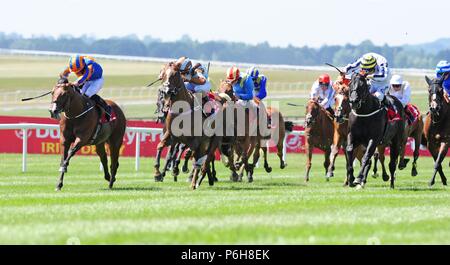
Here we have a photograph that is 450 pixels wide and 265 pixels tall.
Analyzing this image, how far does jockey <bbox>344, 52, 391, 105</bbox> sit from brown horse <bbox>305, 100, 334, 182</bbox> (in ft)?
13.3

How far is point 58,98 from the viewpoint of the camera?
1694 cm

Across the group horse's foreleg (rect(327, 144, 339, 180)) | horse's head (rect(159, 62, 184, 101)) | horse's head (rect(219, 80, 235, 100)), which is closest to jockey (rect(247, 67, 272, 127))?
horse's foreleg (rect(327, 144, 339, 180))

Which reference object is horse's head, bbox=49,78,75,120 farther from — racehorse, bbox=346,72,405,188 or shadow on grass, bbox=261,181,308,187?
racehorse, bbox=346,72,405,188

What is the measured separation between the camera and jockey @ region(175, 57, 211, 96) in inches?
710

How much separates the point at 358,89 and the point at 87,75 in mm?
4253

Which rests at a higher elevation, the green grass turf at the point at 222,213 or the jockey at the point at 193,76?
the jockey at the point at 193,76

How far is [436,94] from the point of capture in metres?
18.8

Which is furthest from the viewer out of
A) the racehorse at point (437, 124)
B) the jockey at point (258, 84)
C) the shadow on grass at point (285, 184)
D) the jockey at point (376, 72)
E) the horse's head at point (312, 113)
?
the jockey at point (258, 84)

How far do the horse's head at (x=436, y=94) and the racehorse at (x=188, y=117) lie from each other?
3627 millimetres

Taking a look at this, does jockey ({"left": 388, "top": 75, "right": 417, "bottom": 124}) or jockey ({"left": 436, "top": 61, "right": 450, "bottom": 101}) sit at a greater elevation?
jockey ({"left": 436, "top": 61, "right": 450, "bottom": 101})

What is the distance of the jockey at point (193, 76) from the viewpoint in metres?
18.0

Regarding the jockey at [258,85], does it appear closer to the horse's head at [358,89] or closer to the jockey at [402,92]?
the jockey at [402,92]

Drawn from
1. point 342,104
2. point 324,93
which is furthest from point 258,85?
point 342,104

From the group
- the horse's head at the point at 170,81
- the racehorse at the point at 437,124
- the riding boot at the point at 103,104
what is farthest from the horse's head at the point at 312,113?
the horse's head at the point at 170,81
